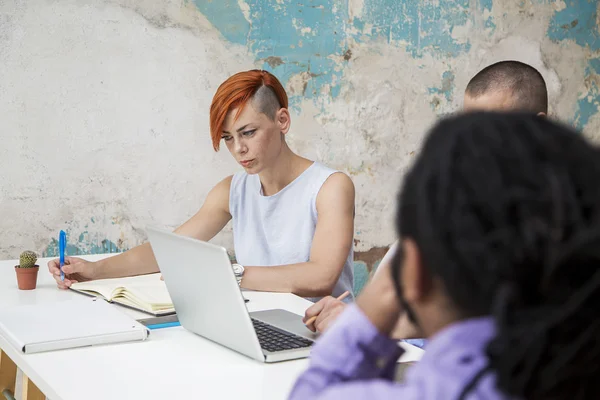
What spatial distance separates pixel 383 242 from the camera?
3811 mm

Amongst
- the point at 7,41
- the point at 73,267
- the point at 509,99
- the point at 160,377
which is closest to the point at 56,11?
the point at 7,41

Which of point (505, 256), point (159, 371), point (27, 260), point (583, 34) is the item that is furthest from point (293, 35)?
point (505, 256)

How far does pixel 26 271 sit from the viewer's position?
2033 mm

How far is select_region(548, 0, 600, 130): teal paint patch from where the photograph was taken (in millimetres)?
4113

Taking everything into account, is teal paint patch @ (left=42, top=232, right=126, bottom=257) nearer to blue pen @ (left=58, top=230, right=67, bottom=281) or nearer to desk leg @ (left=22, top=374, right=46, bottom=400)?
blue pen @ (left=58, top=230, right=67, bottom=281)

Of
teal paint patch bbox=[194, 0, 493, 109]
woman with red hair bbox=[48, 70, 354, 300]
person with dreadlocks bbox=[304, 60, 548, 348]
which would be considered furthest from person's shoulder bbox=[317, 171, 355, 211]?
teal paint patch bbox=[194, 0, 493, 109]

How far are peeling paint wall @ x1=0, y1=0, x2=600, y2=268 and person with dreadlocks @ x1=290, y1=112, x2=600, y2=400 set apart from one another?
2.39 metres

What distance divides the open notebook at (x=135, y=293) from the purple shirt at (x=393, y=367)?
101 centimetres

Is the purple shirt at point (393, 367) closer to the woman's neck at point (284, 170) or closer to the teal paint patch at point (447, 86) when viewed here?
the woman's neck at point (284, 170)

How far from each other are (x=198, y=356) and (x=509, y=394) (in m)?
0.95

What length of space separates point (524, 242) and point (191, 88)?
292 cm

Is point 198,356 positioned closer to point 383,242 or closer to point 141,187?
point 141,187

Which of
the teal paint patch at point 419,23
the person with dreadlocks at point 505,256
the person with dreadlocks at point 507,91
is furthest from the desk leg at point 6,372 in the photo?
the teal paint patch at point 419,23

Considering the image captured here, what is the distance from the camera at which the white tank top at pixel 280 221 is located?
93.9 inches
